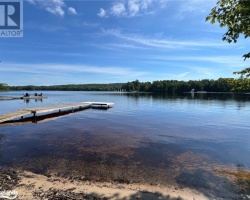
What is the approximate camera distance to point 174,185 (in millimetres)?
8422

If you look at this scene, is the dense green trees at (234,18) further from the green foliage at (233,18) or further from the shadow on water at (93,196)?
the shadow on water at (93,196)

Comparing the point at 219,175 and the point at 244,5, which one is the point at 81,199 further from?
the point at 244,5

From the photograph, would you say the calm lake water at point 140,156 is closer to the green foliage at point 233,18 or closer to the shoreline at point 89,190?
the shoreline at point 89,190

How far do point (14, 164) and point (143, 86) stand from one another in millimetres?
176813

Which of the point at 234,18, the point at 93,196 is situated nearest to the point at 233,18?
the point at 234,18

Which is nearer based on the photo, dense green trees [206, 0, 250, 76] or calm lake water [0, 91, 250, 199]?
dense green trees [206, 0, 250, 76]

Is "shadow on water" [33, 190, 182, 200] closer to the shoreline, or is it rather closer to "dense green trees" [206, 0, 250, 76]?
the shoreline

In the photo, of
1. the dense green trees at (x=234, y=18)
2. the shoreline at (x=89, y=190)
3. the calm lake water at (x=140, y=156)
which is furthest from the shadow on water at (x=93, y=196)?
the dense green trees at (x=234, y=18)

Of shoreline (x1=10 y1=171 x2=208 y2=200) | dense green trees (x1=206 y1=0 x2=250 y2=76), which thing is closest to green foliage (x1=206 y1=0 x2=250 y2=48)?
dense green trees (x1=206 y1=0 x2=250 y2=76)

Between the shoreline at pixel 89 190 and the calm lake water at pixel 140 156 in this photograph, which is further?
the calm lake water at pixel 140 156

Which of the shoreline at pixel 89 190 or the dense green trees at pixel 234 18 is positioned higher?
the dense green trees at pixel 234 18

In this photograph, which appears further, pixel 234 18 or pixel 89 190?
pixel 89 190

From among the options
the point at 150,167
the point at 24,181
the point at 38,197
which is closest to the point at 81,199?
the point at 38,197

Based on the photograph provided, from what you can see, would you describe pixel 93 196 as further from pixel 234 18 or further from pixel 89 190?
pixel 234 18
